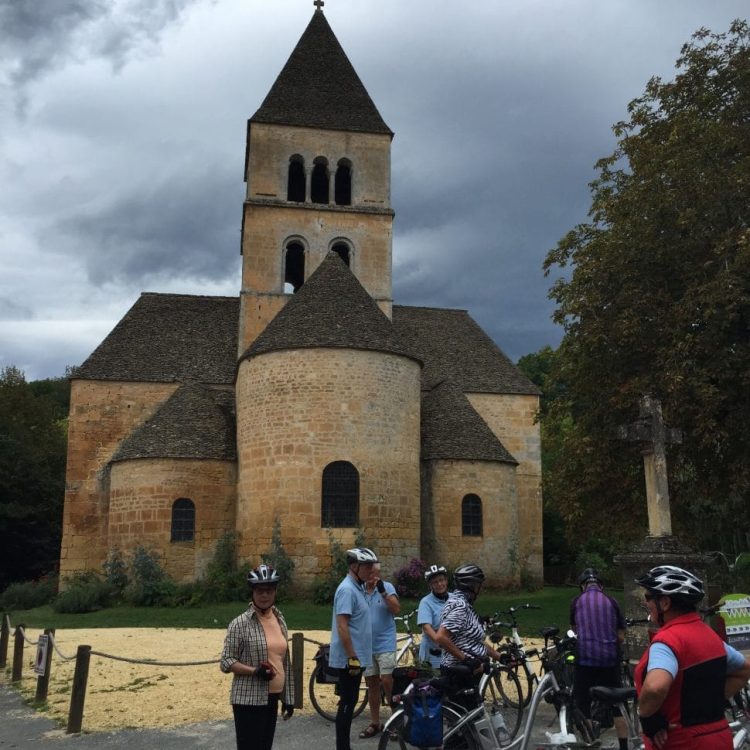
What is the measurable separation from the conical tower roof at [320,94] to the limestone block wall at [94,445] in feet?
37.3

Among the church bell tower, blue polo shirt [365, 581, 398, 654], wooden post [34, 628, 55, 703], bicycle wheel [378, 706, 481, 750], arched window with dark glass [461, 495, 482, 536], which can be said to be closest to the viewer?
bicycle wheel [378, 706, 481, 750]

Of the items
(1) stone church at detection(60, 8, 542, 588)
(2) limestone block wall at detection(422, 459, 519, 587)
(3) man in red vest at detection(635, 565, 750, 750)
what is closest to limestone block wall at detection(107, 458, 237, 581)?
(1) stone church at detection(60, 8, 542, 588)

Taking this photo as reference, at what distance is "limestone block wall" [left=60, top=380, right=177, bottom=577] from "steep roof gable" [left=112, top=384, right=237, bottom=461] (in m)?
1.55

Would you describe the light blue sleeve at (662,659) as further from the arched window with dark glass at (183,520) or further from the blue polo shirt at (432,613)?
the arched window with dark glass at (183,520)

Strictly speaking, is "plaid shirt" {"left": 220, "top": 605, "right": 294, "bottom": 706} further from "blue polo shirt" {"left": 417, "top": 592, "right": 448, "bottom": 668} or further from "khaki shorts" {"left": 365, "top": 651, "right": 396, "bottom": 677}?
"blue polo shirt" {"left": 417, "top": 592, "right": 448, "bottom": 668}

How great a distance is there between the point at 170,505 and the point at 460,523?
342 inches

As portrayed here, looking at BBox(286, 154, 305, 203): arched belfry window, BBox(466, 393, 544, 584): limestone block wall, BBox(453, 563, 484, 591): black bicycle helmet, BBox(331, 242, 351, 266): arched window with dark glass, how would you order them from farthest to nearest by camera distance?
BBox(286, 154, 305, 203): arched belfry window
BBox(466, 393, 544, 584): limestone block wall
BBox(331, 242, 351, 266): arched window with dark glass
BBox(453, 563, 484, 591): black bicycle helmet

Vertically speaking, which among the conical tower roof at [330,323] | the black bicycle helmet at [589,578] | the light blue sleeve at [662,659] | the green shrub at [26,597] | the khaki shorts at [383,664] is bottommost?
the green shrub at [26,597]

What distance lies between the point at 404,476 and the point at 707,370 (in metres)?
9.89

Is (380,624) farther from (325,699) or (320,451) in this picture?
(320,451)

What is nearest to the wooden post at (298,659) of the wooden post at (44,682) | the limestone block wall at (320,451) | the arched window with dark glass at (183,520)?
the wooden post at (44,682)

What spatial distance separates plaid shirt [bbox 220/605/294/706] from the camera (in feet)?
17.8

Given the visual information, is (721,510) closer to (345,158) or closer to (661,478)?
(661,478)

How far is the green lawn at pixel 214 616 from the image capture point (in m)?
17.3
